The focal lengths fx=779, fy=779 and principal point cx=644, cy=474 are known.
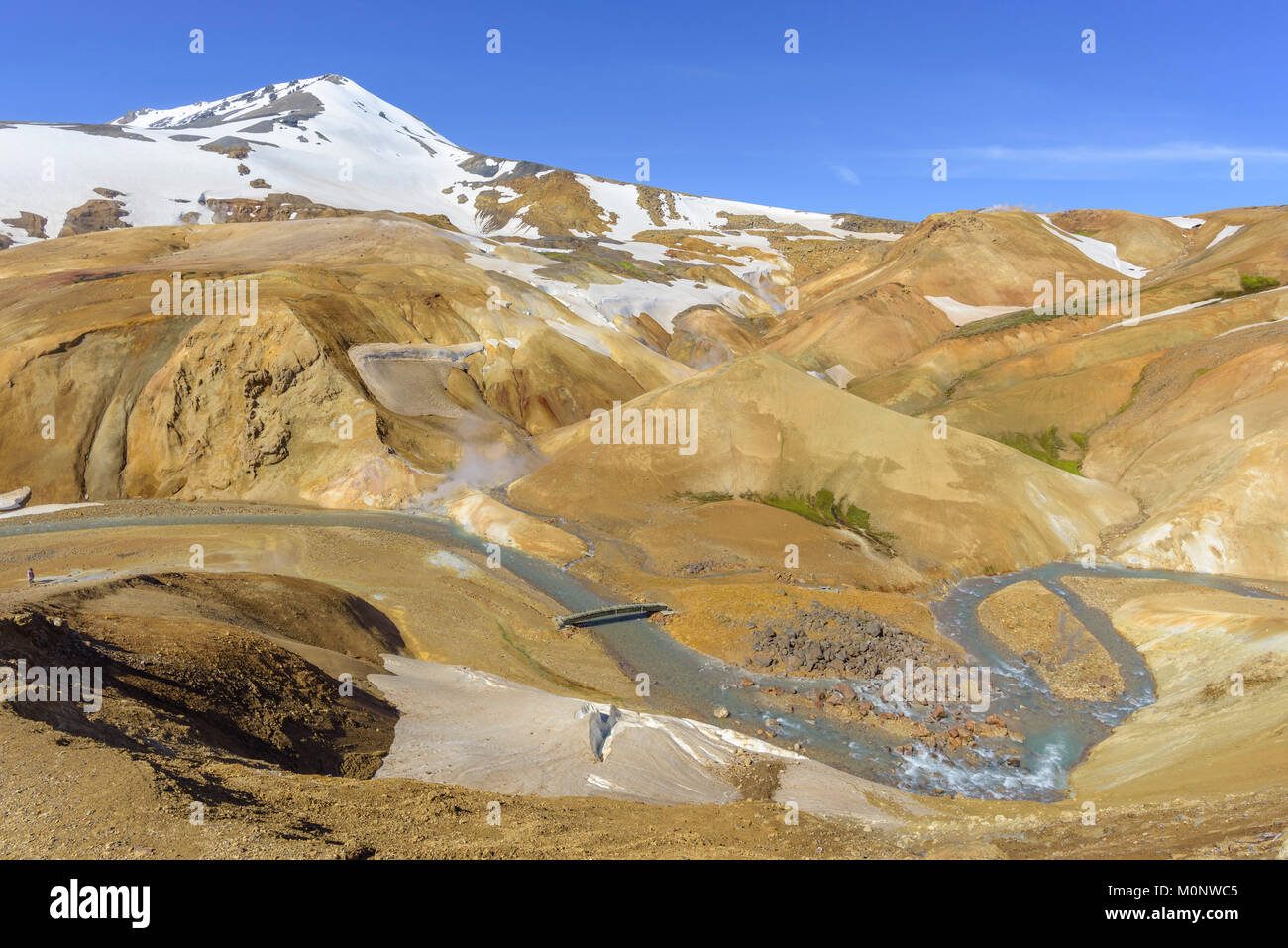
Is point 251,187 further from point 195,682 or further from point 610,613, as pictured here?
point 195,682

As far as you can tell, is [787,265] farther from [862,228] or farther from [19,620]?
[19,620]

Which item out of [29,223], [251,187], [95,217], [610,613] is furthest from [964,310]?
[29,223]

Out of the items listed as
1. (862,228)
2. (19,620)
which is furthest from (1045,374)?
(862,228)

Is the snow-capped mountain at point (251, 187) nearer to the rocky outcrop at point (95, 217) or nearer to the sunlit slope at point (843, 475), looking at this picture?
the rocky outcrop at point (95, 217)

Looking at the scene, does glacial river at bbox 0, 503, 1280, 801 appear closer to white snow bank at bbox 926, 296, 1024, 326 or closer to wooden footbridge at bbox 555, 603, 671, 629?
wooden footbridge at bbox 555, 603, 671, 629

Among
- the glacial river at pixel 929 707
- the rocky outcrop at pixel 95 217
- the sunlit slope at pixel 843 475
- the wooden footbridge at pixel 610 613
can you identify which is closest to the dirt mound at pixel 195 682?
the wooden footbridge at pixel 610 613

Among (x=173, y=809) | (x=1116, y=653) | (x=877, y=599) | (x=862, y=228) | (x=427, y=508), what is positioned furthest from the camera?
(x=862, y=228)
